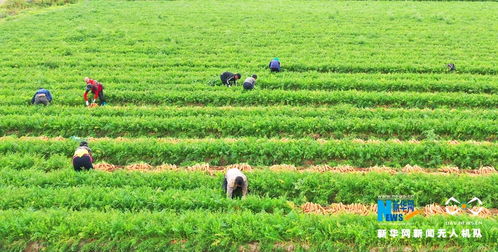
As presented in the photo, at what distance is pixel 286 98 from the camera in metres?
13.0

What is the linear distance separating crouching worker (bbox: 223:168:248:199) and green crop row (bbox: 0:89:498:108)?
224 inches

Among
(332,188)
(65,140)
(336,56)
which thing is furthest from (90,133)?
(336,56)

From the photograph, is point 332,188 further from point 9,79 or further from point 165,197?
point 9,79

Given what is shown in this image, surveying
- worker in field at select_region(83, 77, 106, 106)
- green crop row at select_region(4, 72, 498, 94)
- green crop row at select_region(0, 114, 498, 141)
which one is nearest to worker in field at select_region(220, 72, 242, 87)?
green crop row at select_region(4, 72, 498, 94)

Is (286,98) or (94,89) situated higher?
(94,89)

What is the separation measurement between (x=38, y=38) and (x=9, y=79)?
7.72 m

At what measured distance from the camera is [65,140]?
34.0 ft

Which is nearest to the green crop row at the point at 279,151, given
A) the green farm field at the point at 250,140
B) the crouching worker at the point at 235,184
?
the green farm field at the point at 250,140

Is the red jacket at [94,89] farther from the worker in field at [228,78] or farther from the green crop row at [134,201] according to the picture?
the green crop row at [134,201]

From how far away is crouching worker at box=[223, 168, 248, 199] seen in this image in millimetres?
7473

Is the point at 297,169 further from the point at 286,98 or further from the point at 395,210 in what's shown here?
the point at 286,98

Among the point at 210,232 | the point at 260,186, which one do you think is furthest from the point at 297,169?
the point at 210,232

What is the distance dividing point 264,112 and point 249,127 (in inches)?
50.7

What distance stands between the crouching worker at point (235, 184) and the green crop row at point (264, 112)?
4.21 m
